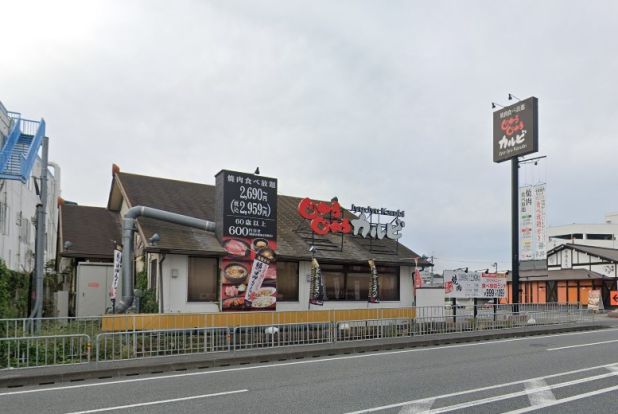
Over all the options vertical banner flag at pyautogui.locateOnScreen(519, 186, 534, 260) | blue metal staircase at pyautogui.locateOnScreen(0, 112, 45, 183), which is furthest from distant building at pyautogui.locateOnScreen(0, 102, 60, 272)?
vertical banner flag at pyautogui.locateOnScreen(519, 186, 534, 260)

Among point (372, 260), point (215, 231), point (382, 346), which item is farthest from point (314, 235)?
point (382, 346)

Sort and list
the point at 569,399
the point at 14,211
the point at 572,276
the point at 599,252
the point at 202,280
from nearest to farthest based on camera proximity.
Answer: the point at 569,399, the point at 202,280, the point at 14,211, the point at 572,276, the point at 599,252

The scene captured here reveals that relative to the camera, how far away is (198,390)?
32.5 feet

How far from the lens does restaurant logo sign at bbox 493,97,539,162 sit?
28.8m

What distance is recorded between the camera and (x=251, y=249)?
71.4 ft

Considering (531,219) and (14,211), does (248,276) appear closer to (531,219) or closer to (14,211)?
(14,211)

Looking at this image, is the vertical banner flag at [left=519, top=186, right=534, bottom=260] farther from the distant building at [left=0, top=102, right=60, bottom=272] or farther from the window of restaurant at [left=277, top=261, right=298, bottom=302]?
the distant building at [left=0, top=102, right=60, bottom=272]

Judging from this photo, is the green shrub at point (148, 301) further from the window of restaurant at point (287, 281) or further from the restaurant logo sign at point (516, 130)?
the restaurant logo sign at point (516, 130)

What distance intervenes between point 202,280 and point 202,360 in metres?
8.23

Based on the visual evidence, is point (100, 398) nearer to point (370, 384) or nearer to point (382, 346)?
point (370, 384)

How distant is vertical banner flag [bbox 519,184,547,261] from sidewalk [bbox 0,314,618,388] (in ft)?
110

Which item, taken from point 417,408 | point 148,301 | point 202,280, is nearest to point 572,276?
point 202,280

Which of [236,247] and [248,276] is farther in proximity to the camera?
[248,276]

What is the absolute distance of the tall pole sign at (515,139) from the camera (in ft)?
93.4
